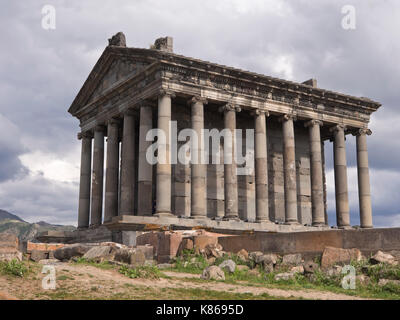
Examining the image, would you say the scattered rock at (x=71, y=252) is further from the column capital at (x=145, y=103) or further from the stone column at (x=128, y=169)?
the column capital at (x=145, y=103)

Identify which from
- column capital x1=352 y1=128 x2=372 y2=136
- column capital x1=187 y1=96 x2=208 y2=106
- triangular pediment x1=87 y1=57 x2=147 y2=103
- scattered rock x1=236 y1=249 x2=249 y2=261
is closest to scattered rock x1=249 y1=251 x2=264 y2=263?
scattered rock x1=236 y1=249 x2=249 y2=261

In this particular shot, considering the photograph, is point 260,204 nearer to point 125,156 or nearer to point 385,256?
point 125,156

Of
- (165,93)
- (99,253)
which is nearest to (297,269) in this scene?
(99,253)

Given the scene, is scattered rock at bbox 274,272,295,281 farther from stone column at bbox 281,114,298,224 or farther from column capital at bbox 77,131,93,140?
column capital at bbox 77,131,93,140

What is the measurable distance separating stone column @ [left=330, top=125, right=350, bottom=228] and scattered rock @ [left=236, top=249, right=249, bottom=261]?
20933mm

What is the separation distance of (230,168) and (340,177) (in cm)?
1028

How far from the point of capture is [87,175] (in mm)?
39656

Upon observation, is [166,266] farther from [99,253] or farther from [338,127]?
[338,127]

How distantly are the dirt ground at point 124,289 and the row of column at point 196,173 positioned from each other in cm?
1600

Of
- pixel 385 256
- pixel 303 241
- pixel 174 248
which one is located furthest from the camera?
pixel 174 248

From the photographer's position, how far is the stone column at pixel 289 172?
117 feet

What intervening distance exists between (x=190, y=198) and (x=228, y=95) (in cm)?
690

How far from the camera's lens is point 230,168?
108ft
